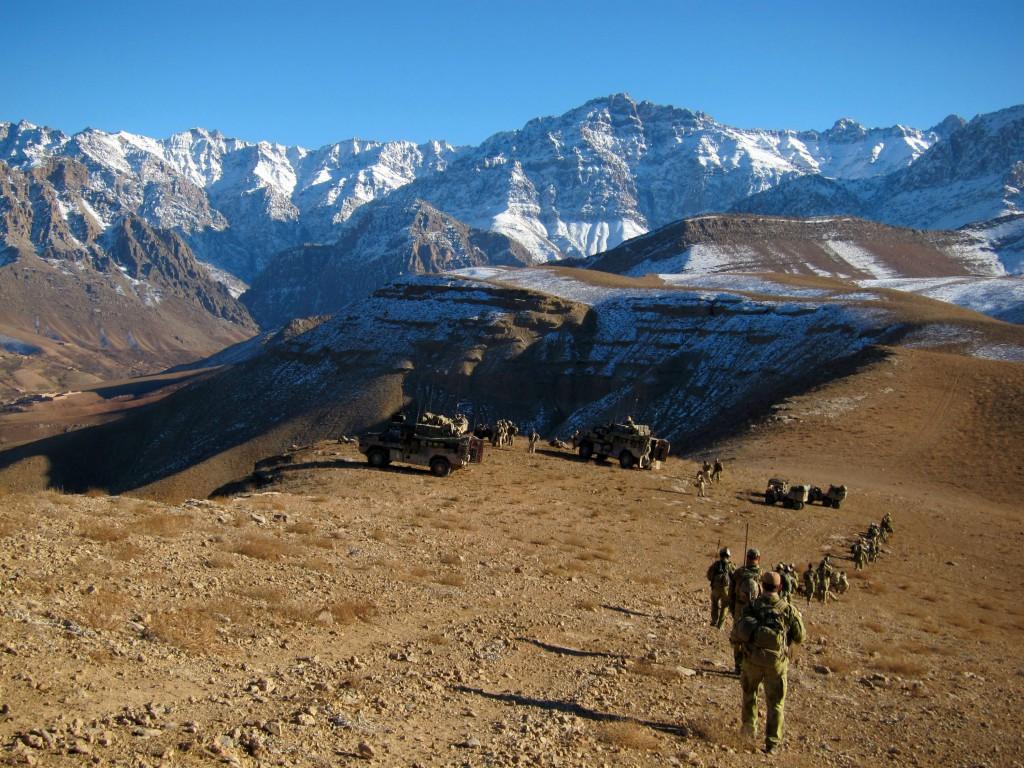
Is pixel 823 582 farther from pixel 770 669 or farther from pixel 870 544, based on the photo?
pixel 770 669

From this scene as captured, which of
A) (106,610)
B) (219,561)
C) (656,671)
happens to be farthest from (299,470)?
(656,671)

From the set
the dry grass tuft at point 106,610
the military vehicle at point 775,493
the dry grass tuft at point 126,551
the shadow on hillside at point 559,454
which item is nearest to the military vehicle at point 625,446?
the shadow on hillside at point 559,454

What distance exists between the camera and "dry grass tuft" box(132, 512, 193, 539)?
16109mm

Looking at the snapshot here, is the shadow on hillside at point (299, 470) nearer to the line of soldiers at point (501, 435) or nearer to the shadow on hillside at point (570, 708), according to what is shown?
the line of soldiers at point (501, 435)

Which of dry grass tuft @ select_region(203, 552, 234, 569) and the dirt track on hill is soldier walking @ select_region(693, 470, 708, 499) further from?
dry grass tuft @ select_region(203, 552, 234, 569)

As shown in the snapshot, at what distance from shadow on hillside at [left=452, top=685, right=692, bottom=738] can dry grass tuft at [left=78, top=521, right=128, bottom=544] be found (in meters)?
7.36

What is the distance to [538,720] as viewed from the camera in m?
10.3

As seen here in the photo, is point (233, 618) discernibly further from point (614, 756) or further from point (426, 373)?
point (426, 373)

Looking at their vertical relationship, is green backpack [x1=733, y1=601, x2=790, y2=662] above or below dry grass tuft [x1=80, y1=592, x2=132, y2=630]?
above

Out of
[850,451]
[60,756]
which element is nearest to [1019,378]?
[850,451]

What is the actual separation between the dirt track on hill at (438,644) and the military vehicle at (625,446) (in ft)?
43.1

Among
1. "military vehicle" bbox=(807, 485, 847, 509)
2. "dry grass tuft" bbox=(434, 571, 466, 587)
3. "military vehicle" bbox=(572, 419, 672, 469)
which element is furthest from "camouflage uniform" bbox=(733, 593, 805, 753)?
"military vehicle" bbox=(572, 419, 672, 469)

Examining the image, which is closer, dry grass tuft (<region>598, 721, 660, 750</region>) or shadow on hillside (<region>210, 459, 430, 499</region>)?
dry grass tuft (<region>598, 721, 660, 750</region>)

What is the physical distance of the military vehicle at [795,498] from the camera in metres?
34.7
